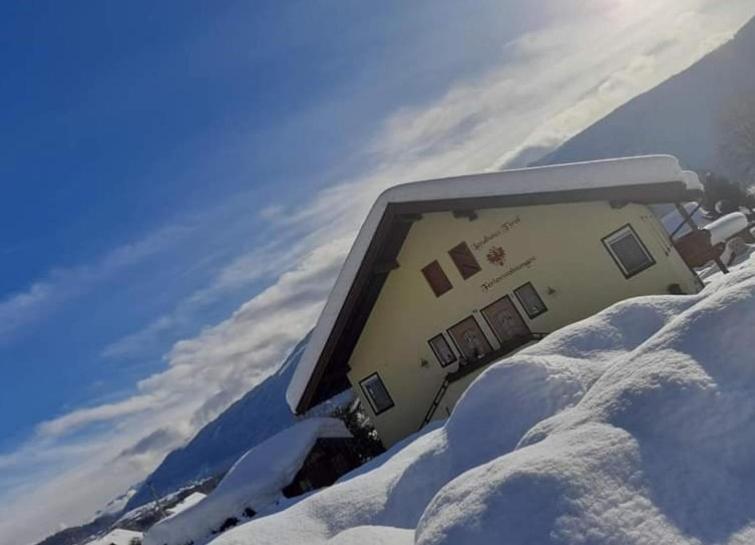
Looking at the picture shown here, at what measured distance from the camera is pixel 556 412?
6328 mm

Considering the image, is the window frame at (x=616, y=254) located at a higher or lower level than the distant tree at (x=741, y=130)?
lower

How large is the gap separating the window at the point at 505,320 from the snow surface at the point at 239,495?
24.6 ft

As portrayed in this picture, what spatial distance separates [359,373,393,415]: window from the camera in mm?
23047

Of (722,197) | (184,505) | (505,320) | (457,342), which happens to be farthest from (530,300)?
(722,197)

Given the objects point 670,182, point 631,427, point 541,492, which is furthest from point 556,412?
point 670,182

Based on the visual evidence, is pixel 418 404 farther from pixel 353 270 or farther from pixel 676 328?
pixel 676 328

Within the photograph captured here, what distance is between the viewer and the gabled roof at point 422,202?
17.5 metres

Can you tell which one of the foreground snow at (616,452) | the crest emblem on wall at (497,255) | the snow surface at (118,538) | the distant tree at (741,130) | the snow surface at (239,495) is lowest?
the foreground snow at (616,452)

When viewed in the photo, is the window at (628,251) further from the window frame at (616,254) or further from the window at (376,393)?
the window at (376,393)

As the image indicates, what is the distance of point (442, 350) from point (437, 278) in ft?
7.63

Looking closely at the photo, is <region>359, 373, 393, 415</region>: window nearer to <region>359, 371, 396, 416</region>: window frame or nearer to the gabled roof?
<region>359, 371, 396, 416</region>: window frame

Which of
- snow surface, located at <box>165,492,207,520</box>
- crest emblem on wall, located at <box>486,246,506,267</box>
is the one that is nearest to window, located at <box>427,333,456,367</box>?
crest emblem on wall, located at <box>486,246,506,267</box>

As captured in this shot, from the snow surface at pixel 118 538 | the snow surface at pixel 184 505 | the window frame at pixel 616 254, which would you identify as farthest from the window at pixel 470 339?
the snow surface at pixel 118 538

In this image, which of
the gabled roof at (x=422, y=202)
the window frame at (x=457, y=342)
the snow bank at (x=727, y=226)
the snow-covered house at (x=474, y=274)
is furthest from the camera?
the snow bank at (x=727, y=226)
